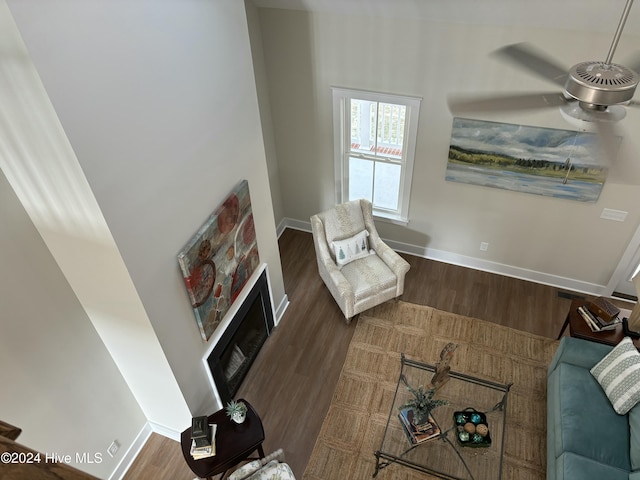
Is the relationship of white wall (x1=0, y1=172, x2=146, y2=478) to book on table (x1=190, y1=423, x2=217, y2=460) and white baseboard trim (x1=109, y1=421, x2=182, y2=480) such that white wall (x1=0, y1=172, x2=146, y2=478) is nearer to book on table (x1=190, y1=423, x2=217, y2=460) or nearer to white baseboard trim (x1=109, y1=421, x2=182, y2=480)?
white baseboard trim (x1=109, y1=421, x2=182, y2=480)

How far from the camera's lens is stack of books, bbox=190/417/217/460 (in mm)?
3441

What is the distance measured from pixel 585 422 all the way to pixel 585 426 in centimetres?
3

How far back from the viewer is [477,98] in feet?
14.8

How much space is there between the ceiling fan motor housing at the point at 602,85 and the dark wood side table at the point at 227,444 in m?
3.09

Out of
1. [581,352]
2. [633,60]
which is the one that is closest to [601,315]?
[581,352]

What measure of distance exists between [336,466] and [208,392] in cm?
125

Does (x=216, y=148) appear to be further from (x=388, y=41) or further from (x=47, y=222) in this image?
(x=388, y=41)

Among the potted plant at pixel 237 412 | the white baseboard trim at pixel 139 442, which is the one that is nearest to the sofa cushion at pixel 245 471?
the potted plant at pixel 237 412

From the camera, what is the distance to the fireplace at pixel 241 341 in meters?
4.08

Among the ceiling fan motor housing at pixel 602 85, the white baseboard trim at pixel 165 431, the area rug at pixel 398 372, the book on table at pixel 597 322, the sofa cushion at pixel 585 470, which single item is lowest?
the area rug at pixel 398 372

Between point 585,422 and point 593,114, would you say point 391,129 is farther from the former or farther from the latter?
point 585,422

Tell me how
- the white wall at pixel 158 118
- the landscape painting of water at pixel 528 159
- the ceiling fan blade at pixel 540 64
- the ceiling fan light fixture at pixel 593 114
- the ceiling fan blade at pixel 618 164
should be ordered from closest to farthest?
1. the white wall at pixel 158 118
2. the ceiling fan light fixture at pixel 593 114
3. the ceiling fan blade at pixel 540 64
4. the ceiling fan blade at pixel 618 164
5. the landscape painting of water at pixel 528 159

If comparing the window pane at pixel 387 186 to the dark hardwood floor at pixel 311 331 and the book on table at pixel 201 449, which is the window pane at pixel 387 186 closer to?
the dark hardwood floor at pixel 311 331

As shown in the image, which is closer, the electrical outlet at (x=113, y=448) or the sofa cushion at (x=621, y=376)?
the sofa cushion at (x=621, y=376)
